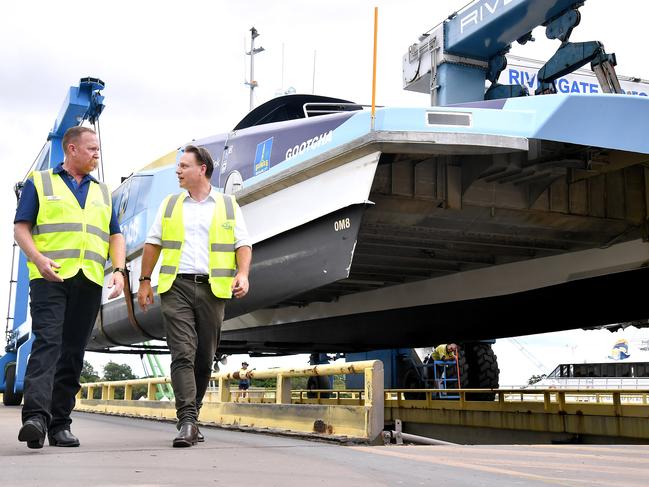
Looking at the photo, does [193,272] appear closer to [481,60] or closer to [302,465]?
[302,465]

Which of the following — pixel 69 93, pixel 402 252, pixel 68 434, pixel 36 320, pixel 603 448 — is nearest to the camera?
pixel 36 320

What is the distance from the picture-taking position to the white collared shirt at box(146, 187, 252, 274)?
4215 mm

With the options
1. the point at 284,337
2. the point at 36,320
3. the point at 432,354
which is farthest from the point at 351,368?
the point at 432,354

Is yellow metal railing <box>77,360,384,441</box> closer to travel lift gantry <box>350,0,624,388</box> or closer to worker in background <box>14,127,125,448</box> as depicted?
worker in background <box>14,127,125,448</box>

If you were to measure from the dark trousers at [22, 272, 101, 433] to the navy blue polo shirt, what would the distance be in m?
0.34

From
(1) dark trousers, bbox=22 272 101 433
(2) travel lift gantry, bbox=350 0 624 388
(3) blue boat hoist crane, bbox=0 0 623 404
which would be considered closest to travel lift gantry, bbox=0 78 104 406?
(3) blue boat hoist crane, bbox=0 0 623 404

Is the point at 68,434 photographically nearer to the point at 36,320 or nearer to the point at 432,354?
the point at 36,320

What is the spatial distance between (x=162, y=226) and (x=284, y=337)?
29.1 feet

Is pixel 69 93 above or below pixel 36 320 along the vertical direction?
above

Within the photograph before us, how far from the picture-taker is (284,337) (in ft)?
42.7

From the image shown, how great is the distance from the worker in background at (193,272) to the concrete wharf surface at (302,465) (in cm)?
40

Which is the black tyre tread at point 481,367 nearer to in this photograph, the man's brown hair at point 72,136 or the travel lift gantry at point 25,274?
the travel lift gantry at point 25,274

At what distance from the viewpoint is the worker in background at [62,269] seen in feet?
12.4

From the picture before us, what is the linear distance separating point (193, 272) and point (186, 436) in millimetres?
849
